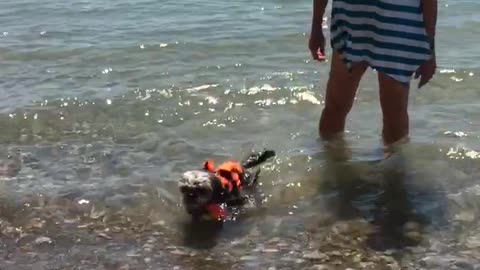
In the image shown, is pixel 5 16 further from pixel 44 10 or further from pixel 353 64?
Result: pixel 353 64

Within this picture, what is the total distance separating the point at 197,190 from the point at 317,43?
1.34 m

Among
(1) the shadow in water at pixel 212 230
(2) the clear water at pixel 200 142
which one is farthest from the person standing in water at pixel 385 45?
(1) the shadow in water at pixel 212 230

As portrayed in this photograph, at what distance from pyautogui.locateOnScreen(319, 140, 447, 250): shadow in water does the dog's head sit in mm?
778

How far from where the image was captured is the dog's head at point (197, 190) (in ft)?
15.0

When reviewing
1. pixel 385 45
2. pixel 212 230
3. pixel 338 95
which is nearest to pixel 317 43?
pixel 338 95

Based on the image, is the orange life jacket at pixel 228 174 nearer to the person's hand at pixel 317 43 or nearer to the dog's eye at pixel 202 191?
A: the dog's eye at pixel 202 191

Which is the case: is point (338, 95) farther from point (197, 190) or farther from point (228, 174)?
point (197, 190)

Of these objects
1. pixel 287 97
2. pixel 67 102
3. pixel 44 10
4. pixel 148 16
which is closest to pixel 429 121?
pixel 287 97

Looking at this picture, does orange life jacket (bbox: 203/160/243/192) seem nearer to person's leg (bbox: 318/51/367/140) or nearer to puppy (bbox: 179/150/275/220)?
puppy (bbox: 179/150/275/220)

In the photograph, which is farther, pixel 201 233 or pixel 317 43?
pixel 317 43

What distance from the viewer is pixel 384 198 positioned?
5066 millimetres

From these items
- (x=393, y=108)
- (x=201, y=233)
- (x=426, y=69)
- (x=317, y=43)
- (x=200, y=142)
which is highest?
(x=317, y=43)

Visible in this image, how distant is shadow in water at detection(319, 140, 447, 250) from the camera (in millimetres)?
4617

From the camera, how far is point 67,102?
22.8 feet
